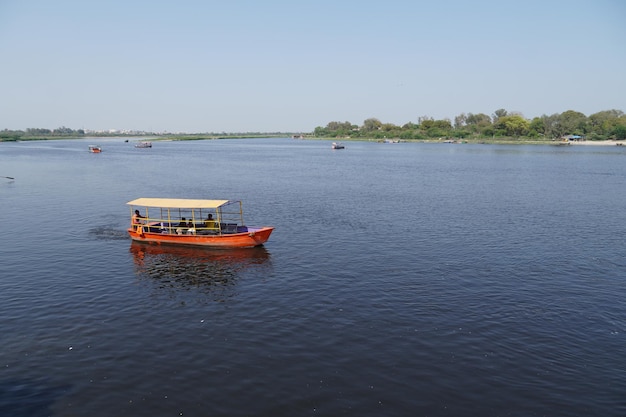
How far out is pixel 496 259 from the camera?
40.2m

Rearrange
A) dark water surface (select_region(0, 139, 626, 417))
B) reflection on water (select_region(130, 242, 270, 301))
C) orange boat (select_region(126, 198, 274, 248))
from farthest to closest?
orange boat (select_region(126, 198, 274, 248)) < reflection on water (select_region(130, 242, 270, 301)) < dark water surface (select_region(0, 139, 626, 417))

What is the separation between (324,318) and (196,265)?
15.9 meters

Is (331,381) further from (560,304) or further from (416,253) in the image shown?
(416,253)

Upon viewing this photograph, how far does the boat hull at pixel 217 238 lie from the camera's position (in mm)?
42466

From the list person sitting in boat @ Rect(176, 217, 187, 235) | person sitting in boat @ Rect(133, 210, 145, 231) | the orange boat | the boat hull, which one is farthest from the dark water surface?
person sitting in boat @ Rect(133, 210, 145, 231)

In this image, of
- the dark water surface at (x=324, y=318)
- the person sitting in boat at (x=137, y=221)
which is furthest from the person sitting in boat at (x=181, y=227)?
the person sitting in boat at (x=137, y=221)

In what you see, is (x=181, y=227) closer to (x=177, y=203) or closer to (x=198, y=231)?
(x=198, y=231)

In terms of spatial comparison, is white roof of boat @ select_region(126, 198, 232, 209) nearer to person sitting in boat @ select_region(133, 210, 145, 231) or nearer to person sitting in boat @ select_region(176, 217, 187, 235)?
person sitting in boat @ select_region(133, 210, 145, 231)

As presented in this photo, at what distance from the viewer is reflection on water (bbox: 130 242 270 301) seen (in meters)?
34.7

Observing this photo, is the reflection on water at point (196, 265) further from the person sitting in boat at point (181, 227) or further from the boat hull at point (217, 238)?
the person sitting in boat at point (181, 227)

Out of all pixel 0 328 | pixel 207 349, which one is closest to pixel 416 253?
pixel 207 349

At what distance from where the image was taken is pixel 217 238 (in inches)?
1689

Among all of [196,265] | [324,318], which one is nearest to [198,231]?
[196,265]

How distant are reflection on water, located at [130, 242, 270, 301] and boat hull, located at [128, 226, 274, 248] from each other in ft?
2.09
